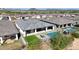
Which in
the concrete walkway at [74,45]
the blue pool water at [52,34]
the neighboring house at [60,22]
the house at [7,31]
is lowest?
the concrete walkway at [74,45]

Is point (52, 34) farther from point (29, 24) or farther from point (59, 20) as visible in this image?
point (29, 24)

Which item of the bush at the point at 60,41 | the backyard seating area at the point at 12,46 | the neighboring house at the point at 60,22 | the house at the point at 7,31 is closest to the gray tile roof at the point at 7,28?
the house at the point at 7,31

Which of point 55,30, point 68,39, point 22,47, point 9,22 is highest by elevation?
point 9,22

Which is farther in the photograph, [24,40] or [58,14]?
[58,14]

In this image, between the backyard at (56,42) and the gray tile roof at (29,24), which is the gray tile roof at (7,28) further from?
the backyard at (56,42)

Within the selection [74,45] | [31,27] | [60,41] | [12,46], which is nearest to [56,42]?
[60,41]

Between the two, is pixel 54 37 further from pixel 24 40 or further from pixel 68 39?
pixel 24 40
